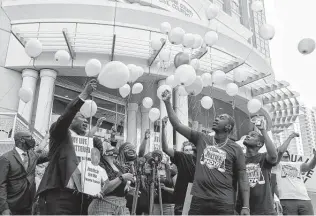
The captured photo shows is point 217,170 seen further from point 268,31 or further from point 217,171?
point 268,31

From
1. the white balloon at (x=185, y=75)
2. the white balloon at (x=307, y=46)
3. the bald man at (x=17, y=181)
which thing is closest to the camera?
the bald man at (x=17, y=181)

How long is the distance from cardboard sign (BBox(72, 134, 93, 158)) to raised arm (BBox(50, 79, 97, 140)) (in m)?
Answer: 0.30

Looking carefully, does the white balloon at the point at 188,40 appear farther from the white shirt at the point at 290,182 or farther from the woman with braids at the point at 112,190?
the woman with braids at the point at 112,190

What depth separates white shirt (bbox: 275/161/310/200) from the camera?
15.7ft

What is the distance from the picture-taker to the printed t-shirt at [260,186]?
358 centimetres

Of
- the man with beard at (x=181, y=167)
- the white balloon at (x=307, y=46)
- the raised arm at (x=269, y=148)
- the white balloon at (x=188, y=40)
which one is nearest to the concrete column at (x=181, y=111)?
the white balloon at (x=188, y=40)

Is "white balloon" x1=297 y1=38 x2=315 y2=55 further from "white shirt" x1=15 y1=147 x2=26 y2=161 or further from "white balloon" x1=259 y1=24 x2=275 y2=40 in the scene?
"white shirt" x1=15 y1=147 x2=26 y2=161

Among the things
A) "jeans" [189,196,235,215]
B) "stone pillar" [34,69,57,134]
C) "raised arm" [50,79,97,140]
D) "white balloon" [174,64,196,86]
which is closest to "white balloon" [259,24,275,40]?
"white balloon" [174,64,196,86]

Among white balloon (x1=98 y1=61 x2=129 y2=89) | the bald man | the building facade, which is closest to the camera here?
the bald man

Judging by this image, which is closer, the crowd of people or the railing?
the crowd of people

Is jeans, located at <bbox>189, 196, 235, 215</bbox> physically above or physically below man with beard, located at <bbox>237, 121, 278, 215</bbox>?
below

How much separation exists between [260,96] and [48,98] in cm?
1110

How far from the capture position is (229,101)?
17453mm

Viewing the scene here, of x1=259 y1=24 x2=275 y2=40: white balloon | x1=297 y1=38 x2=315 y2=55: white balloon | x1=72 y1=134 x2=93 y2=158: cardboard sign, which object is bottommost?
x1=72 y1=134 x2=93 y2=158: cardboard sign
